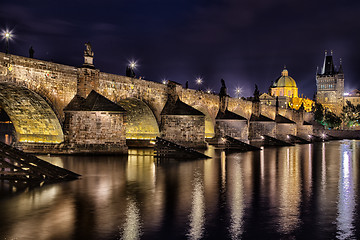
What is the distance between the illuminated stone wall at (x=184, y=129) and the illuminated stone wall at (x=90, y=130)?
9153 millimetres

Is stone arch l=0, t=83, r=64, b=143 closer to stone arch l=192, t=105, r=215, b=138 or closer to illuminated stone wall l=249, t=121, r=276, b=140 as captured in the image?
stone arch l=192, t=105, r=215, b=138

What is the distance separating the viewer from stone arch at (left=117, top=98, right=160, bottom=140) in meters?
36.5

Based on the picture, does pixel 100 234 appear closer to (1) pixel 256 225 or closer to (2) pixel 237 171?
(1) pixel 256 225

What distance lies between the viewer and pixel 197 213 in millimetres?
10773

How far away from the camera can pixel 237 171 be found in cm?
2088

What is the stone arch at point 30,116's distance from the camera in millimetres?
25209

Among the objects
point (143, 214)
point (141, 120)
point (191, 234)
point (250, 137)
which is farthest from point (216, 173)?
point (250, 137)

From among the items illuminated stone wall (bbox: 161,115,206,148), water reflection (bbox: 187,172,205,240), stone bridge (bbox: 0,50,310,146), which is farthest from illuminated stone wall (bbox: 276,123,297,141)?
water reflection (bbox: 187,172,205,240)

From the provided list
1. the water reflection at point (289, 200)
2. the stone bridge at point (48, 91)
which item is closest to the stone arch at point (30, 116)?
the stone bridge at point (48, 91)

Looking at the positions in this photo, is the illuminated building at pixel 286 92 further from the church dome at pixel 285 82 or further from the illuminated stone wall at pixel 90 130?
the illuminated stone wall at pixel 90 130

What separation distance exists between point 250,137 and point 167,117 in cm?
2184

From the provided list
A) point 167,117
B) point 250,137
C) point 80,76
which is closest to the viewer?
point 80,76

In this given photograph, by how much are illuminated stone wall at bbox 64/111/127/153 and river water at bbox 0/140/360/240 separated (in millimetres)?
7620

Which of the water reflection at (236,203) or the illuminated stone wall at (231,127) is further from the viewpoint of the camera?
the illuminated stone wall at (231,127)
